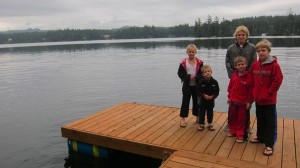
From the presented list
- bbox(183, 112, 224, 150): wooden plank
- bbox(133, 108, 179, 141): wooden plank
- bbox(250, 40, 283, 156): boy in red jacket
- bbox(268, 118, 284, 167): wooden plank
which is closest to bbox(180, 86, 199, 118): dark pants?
bbox(183, 112, 224, 150): wooden plank

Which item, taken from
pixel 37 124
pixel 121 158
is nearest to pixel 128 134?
pixel 121 158

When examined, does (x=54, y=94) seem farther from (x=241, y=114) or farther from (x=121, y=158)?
(x=241, y=114)

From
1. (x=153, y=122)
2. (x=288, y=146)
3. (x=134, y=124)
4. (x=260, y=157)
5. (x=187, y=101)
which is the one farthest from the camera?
(x=153, y=122)

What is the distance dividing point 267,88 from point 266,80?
0.14 m

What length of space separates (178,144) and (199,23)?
431 feet

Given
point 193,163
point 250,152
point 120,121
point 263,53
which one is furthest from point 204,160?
point 120,121

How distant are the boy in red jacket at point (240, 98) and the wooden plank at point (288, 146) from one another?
28.9 inches

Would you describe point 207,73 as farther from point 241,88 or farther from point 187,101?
point 187,101

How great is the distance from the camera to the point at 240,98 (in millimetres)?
5441

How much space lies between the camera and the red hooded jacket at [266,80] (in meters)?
4.79

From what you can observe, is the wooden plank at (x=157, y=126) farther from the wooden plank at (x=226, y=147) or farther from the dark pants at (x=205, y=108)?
the wooden plank at (x=226, y=147)

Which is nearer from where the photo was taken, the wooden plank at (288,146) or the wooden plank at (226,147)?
the wooden plank at (288,146)

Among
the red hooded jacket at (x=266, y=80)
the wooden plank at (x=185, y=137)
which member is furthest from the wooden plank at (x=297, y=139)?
the wooden plank at (x=185, y=137)

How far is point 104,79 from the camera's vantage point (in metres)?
19.9
